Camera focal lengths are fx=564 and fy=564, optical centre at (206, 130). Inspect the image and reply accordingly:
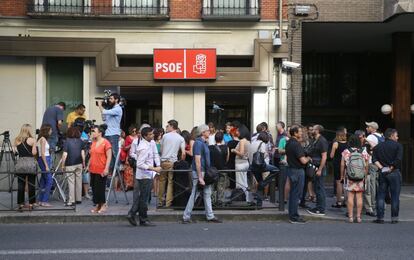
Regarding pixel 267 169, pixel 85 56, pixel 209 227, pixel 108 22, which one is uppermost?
pixel 108 22

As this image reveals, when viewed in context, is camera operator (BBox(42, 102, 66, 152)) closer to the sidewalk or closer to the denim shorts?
the denim shorts

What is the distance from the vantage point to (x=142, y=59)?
18.0 meters

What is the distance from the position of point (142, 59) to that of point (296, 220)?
874 centimetres

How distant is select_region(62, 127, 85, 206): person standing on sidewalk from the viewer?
1237 cm

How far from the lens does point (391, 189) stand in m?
11.3

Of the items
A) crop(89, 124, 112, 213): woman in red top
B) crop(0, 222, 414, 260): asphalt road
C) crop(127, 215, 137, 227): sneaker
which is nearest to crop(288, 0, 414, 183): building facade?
crop(0, 222, 414, 260): asphalt road

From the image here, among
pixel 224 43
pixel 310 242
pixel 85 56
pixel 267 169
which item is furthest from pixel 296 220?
pixel 85 56

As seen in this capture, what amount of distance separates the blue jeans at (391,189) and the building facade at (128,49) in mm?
6469

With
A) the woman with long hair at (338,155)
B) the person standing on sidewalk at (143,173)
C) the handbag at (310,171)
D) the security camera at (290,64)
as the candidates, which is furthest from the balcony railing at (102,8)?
the handbag at (310,171)

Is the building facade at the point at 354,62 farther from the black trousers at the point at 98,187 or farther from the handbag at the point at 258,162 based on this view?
the black trousers at the point at 98,187

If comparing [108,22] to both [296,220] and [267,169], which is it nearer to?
[267,169]

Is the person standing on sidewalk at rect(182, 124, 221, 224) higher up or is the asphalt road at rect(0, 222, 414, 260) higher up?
the person standing on sidewalk at rect(182, 124, 221, 224)

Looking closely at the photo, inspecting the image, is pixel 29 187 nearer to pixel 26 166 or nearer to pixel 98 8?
pixel 26 166

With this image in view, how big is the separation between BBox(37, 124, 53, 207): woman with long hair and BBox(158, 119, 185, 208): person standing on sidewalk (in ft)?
8.00
